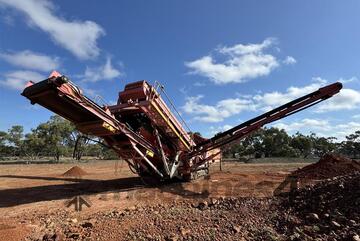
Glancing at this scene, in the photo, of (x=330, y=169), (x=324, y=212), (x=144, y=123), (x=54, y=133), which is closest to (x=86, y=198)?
(x=144, y=123)

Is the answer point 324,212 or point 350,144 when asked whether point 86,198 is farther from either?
point 350,144

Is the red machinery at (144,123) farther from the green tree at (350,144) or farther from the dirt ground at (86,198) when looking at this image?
the green tree at (350,144)

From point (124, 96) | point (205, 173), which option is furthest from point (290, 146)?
point (124, 96)

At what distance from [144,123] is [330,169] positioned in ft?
29.9

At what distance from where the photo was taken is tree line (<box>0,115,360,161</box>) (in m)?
69.7

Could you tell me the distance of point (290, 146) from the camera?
Answer: 88125 mm

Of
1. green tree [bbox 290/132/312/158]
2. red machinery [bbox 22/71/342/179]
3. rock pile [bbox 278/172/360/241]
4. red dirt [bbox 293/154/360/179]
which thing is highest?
green tree [bbox 290/132/312/158]

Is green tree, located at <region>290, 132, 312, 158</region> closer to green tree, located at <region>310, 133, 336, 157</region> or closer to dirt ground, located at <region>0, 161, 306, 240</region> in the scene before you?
green tree, located at <region>310, 133, 336, 157</region>

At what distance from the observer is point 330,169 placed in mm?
16281

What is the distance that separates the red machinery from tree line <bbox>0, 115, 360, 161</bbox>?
46748 millimetres

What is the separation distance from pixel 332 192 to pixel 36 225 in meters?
7.90

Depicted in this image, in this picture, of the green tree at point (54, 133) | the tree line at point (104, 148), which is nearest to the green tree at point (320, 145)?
the tree line at point (104, 148)

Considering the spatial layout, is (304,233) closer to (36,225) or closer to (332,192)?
(332,192)

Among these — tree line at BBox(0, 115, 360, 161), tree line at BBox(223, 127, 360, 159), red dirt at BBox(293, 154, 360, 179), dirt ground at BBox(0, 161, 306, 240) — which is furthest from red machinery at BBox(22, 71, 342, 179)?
tree line at BBox(223, 127, 360, 159)
